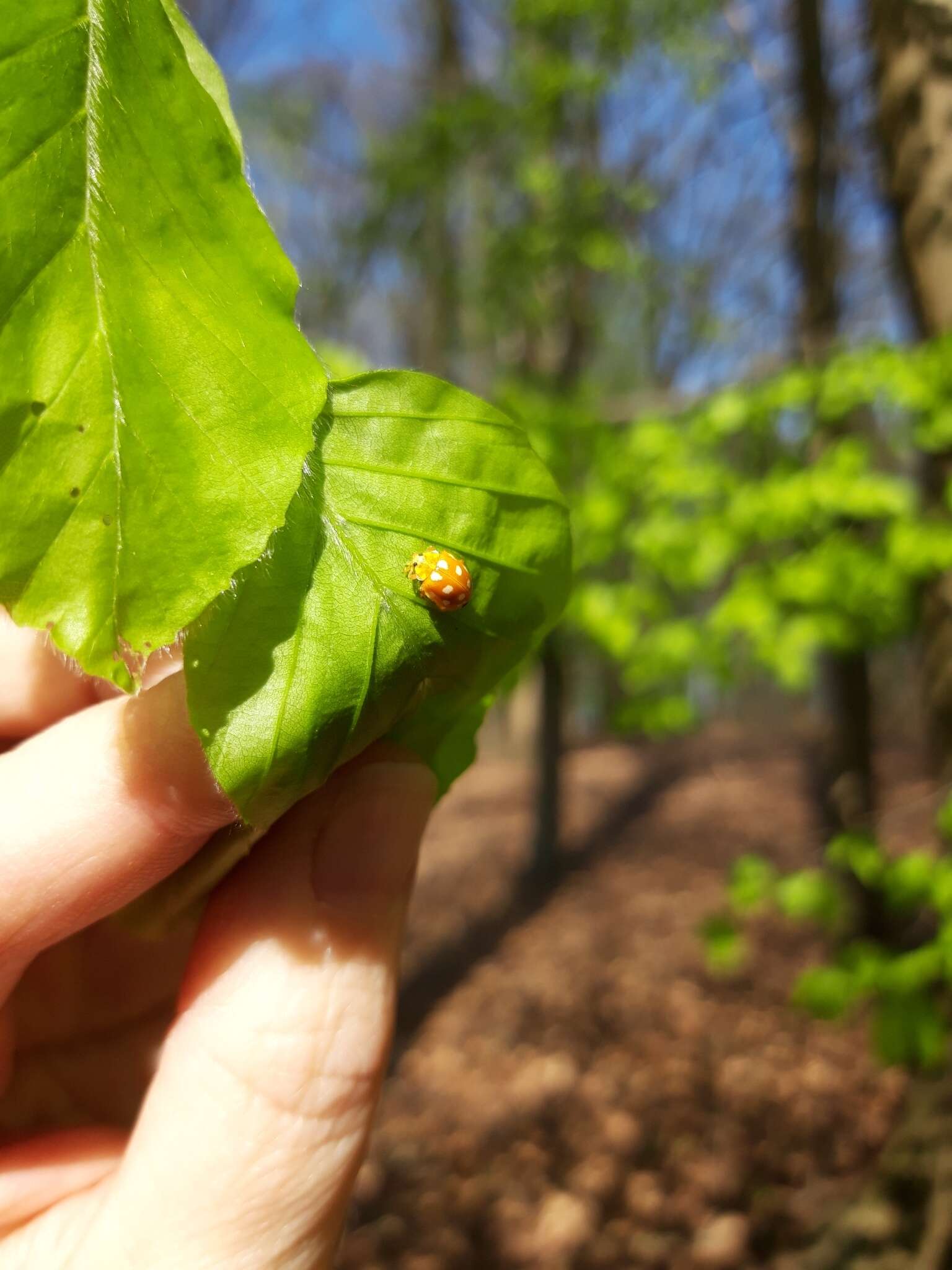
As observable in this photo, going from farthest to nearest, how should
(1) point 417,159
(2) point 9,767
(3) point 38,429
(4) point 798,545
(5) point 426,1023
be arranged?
1. (1) point 417,159
2. (5) point 426,1023
3. (4) point 798,545
4. (2) point 9,767
5. (3) point 38,429

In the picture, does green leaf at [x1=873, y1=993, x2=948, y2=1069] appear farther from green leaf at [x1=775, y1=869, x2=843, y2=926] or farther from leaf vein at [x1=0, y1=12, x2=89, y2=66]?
leaf vein at [x1=0, y1=12, x2=89, y2=66]

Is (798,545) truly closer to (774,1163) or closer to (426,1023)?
(774,1163)

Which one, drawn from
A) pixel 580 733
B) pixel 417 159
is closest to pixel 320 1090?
pixel 417 159

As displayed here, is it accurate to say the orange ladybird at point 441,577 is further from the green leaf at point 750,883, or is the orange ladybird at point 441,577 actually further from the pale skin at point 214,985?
the green leaf at point 750,883

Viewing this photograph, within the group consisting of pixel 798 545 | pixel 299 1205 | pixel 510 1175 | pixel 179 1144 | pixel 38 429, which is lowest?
pixel 510 1175

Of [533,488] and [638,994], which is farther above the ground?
[533,488]

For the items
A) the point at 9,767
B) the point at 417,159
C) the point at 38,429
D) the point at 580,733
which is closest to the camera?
the point at 38,429

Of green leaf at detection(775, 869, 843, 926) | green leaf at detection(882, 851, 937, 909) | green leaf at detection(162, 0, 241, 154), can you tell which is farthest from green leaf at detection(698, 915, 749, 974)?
green leaf at detection(162, 0, 241, 154)
